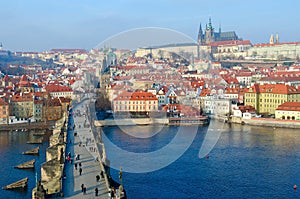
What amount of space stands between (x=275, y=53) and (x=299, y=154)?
121 feet

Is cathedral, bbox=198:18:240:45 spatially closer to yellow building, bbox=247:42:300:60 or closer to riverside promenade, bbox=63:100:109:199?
yellow building, bbox=247:42:300:60

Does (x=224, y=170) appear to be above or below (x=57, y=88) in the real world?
below

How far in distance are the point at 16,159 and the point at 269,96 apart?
1131cm

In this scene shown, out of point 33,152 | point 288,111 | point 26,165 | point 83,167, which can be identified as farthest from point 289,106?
point 83,167

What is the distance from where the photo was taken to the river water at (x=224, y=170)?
8.43 m

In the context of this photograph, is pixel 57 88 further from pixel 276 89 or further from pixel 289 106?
pixel 289 106

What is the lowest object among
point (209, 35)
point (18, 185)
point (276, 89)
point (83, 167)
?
point (18, 185)

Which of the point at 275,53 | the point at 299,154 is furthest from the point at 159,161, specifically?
the point at 275,53

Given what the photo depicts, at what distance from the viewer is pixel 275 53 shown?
47.0 metres

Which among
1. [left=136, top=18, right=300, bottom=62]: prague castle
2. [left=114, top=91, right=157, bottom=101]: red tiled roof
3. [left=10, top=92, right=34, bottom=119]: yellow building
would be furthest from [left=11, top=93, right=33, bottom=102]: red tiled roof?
[left=136, top=18, right=300, bottom=62]: prague castle

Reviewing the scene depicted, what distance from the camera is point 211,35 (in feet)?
189

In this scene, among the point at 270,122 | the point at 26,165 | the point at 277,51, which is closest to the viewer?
the point at 26,165

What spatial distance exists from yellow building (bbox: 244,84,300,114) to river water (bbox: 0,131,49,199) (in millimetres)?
8581

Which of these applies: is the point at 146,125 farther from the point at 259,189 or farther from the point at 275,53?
the point at 275,53
